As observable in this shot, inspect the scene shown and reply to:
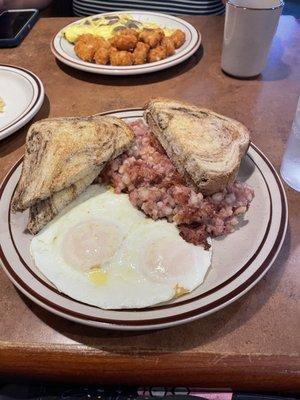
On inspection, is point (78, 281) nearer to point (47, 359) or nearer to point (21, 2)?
point (47, 359)

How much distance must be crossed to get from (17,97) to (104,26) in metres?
0.63

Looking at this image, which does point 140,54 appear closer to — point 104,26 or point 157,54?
point 157,54

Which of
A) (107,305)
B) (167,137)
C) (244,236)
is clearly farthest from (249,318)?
(167,137)

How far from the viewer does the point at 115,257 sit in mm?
859

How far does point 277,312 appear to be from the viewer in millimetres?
835

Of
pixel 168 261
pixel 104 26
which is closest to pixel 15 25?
pixel 104 26

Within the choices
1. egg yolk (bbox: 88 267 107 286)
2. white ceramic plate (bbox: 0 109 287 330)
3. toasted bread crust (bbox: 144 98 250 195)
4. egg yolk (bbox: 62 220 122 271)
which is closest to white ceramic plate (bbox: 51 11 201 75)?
toasted bread crust (bbox: 144 98 250 195)

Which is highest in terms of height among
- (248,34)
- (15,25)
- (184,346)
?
(248,34)

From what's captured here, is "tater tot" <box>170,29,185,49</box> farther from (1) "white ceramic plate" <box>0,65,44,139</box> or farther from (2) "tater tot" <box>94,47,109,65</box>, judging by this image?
(1) "white ceramic plate" <box>0,65,44,139</box>

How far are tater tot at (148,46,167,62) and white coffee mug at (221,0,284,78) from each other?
0.84ft

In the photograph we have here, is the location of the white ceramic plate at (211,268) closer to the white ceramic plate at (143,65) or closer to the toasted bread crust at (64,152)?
the toasted bread crust at (64,152)

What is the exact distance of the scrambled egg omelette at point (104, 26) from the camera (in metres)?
1.80

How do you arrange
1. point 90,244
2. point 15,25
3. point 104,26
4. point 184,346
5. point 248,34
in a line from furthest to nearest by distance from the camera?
point 15,25 < point 104,26 < point 248,34 < point 90,244 < point 184,346

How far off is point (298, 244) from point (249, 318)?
26 centimetres
